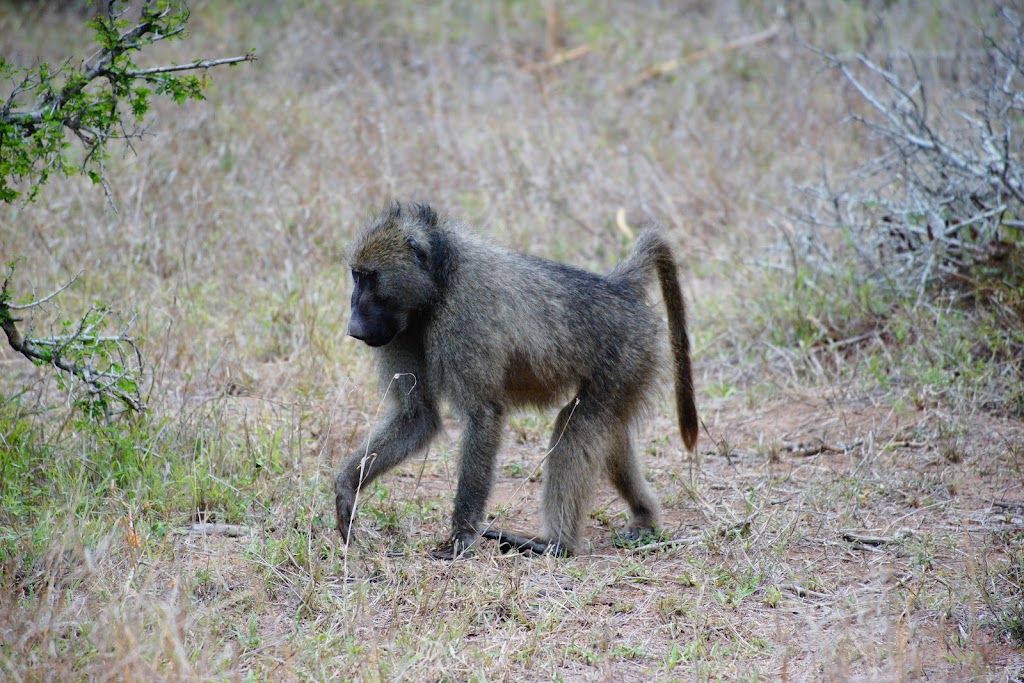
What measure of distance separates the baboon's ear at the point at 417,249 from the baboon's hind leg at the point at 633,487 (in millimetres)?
928

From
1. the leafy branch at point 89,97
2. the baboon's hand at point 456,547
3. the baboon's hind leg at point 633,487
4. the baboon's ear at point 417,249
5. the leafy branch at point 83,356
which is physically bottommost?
the baboon's hind leg at point 633,487

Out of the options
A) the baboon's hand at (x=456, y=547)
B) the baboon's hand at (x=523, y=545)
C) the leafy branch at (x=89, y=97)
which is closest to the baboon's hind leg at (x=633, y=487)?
the baboon's hand at (x=523, y=545)

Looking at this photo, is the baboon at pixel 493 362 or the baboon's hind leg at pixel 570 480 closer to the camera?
the baboon at pixel 493 362

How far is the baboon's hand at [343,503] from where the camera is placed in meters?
3.25

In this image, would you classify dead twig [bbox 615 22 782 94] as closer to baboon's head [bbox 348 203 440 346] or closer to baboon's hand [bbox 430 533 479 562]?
baboon's head [bbox 348 203 440 346]

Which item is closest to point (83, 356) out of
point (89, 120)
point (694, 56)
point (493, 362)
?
point (89, 120)

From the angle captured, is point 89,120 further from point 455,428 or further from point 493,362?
point 455,428

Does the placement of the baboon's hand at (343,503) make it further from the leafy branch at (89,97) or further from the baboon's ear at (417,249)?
the leafy branch at (89,97)

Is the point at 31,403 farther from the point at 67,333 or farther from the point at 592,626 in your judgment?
the point at 592,626

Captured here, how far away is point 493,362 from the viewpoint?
3.38 meters

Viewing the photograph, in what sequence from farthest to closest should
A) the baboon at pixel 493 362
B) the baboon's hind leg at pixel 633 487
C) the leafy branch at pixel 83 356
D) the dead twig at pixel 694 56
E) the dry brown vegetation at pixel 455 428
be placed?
1. the dead twig at pixel 694 56
2. the baboon's hind leg at pixel 633 487
3. the leafy branch at pixel 83 356
4. the baboon at pixel 493 362
5. the dry brown vegetation at pixel 455 428

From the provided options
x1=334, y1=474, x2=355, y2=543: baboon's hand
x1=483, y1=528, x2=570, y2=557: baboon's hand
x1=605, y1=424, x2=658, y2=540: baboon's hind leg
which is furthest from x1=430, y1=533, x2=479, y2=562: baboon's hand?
x1=605, y1=424, x2=658, y2=540: baboon's hind leg

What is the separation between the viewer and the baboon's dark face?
3.30 m

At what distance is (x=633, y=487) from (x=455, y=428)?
1.19m
